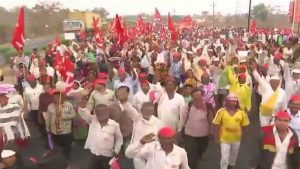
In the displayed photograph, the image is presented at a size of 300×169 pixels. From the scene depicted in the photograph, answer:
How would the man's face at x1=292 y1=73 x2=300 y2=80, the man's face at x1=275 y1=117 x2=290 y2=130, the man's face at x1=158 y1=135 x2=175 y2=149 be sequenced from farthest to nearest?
the man's face at x1=292 y1=73 x2=300 y2=80, the man's face at x1=275 y1=117 x2=290 y2=130, the man's face at x1=158 y1=135 x2=175 y2=149

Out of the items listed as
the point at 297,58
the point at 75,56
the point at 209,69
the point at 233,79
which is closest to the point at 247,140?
the point at 233,79

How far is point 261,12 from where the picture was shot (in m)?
84.9

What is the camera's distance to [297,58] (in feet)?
36.2

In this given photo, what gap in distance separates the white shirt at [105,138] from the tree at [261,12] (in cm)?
8114

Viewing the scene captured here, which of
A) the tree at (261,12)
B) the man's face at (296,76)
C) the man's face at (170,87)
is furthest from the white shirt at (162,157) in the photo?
the tree at (261,12)

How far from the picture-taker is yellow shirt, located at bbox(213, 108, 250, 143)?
578cm

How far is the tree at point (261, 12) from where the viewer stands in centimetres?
8306

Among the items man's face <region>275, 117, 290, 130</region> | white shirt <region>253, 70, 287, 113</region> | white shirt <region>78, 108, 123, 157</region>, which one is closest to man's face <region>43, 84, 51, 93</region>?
white shirt <region>78, 108, 123, 157</region>

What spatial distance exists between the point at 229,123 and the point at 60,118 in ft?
7.85

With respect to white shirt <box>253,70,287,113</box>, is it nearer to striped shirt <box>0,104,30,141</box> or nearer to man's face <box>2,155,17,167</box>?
striped shirt <box>0,104,30,141</box>

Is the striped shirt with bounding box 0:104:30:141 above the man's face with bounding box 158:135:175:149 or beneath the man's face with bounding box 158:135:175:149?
beneath

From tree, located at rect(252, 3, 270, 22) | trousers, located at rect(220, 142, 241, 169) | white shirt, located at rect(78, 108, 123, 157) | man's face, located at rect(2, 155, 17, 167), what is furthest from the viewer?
tree, located at rect(252, 3, 270, 22)

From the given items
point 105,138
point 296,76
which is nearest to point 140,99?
point 105,138

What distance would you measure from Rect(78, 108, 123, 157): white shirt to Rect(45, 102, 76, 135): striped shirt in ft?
3.66
